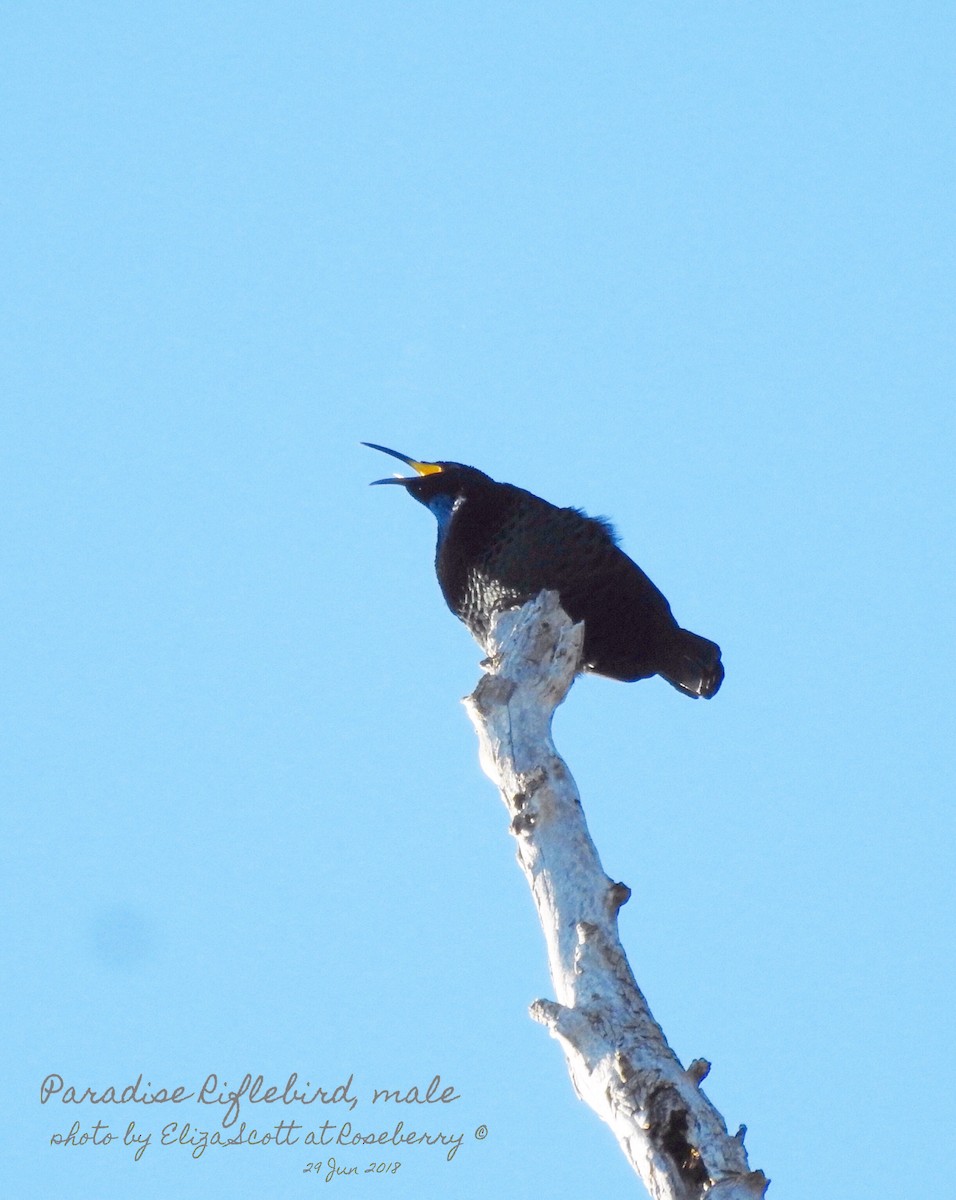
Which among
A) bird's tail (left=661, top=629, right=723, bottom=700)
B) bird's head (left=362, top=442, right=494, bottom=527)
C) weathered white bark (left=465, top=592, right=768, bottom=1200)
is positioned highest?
bird's head (left=362, top=442, right=494, bottom=527)

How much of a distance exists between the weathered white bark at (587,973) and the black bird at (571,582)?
2.80 ft

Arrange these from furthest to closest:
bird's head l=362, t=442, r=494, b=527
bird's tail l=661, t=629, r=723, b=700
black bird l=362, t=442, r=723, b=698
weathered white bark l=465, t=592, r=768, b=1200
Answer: bird's head l=362, t=442, r=494, b=527 → bird's tail l=661, t=629, r=723, b=700 → black bird l=362, t=442, r=723, b=698 → weathered white bark l=465, t=592, r=768, b=1200

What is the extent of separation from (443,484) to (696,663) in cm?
139

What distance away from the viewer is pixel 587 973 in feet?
9.55

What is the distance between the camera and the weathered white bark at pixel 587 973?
2451mm

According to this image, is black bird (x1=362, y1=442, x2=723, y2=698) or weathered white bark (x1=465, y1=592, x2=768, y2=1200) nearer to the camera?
weathered white bark (x1=465, y1=592, x2=768, y2=1200)

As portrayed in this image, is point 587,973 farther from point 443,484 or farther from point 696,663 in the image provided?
point 443,484

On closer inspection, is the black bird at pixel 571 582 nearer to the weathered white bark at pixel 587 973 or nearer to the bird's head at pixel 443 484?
the bird's head at pixel 443 484

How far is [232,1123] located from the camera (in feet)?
15.5

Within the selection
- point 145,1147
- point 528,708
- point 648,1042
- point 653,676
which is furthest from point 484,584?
point 648,1042

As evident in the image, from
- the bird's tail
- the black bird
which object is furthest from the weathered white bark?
the bird's tail

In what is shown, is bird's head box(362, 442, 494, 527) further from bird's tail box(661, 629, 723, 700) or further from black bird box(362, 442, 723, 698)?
bird's tail box(661, 629, 723, 700)

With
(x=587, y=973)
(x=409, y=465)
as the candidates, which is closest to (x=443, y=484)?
(x=409, y=465)

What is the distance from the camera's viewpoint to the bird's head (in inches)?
230
